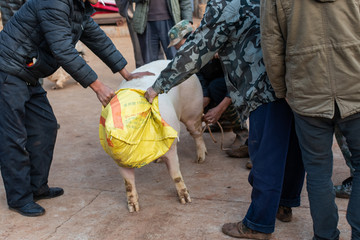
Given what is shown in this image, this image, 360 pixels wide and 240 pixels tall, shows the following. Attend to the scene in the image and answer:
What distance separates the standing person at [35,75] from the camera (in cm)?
313

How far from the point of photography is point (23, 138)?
3.48m

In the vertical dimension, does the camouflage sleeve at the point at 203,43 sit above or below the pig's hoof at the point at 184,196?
above

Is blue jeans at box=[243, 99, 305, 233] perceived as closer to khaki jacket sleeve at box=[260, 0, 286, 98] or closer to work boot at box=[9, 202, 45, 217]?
khaki jacket sleeve at box=[260, 0, 286, 98]

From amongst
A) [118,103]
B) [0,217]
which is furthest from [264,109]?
[0,217]

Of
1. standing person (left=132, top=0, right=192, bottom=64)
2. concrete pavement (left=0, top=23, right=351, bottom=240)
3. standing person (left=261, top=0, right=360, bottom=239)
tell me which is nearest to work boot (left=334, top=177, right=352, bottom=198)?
concrete pavement (left=0, top=23, right=351, bottom=240)

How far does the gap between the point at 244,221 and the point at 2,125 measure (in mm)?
1962

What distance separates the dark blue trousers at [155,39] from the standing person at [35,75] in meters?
2.30

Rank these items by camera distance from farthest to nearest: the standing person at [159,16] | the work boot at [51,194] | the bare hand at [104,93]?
the standing person at [159,16]
the work boot at [51,194]
the bare hand at [104,93]

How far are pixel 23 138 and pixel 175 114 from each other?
1.21m

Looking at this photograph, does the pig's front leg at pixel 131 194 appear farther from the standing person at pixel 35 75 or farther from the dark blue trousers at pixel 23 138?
the dark blue trousers at pixel 23 138

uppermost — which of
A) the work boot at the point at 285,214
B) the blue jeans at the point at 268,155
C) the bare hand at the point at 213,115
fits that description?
the blue jeans at the point at 268,155

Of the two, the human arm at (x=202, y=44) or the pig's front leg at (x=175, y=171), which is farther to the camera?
the pig's front leg at (x=175, y=171)

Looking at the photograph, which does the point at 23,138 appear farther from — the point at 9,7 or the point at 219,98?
the point at 9,7

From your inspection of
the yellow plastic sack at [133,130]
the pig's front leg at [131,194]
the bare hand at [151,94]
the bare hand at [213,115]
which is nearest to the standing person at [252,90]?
the bare hand at [151,94]
